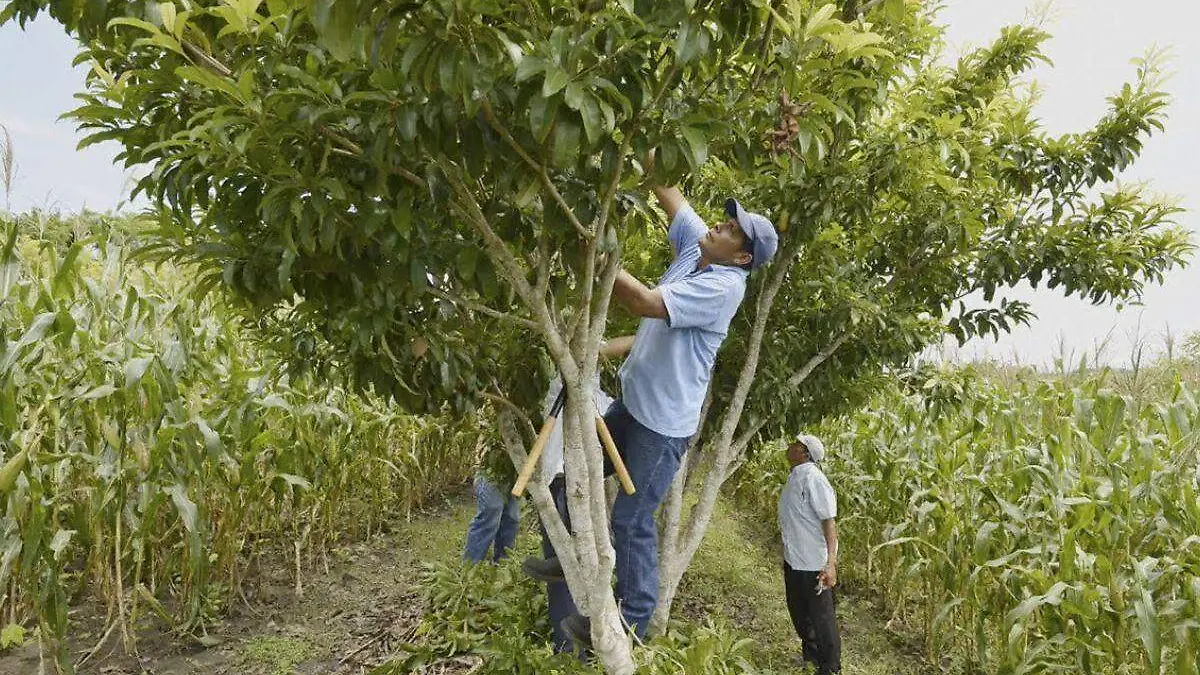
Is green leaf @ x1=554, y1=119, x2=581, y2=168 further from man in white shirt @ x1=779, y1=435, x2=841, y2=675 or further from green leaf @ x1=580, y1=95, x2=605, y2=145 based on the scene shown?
man in white shirt @ x1=779, y1=435, x2=841, y2=675

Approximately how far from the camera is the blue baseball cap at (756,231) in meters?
2.52

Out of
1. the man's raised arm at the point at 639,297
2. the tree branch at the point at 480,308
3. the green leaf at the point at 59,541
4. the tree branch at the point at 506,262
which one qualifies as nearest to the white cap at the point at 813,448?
the man's raised arm at the point at 639,297

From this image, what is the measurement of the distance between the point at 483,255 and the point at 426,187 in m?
0.28

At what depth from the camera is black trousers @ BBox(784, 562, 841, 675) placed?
371 centimetres

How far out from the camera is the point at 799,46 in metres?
1.79

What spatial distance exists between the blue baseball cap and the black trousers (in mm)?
1998

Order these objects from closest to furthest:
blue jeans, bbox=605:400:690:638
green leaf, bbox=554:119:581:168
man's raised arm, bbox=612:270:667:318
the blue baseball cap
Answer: green leaf, bbox=554:119:581:168, man's raised arm, bbox=612:270:667:318, the blue baseball cap, blue jeans, bbox=605:400:690:638

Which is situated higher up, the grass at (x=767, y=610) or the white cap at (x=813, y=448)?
the white cap at (x=813, y=448)

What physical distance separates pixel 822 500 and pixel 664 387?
1.65m

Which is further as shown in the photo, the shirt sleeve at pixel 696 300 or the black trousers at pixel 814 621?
the black trousers at pixel 814 621

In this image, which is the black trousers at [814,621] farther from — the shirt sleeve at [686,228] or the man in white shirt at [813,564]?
the shirt sleeve at [686,228]

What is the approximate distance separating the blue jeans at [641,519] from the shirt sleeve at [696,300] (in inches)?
19.2

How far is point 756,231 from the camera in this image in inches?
100

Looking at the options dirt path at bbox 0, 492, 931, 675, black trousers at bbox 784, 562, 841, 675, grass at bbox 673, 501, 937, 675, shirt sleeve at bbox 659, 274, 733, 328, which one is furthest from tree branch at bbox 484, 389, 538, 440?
black trousers at bbox 784, 562, 841, 675
